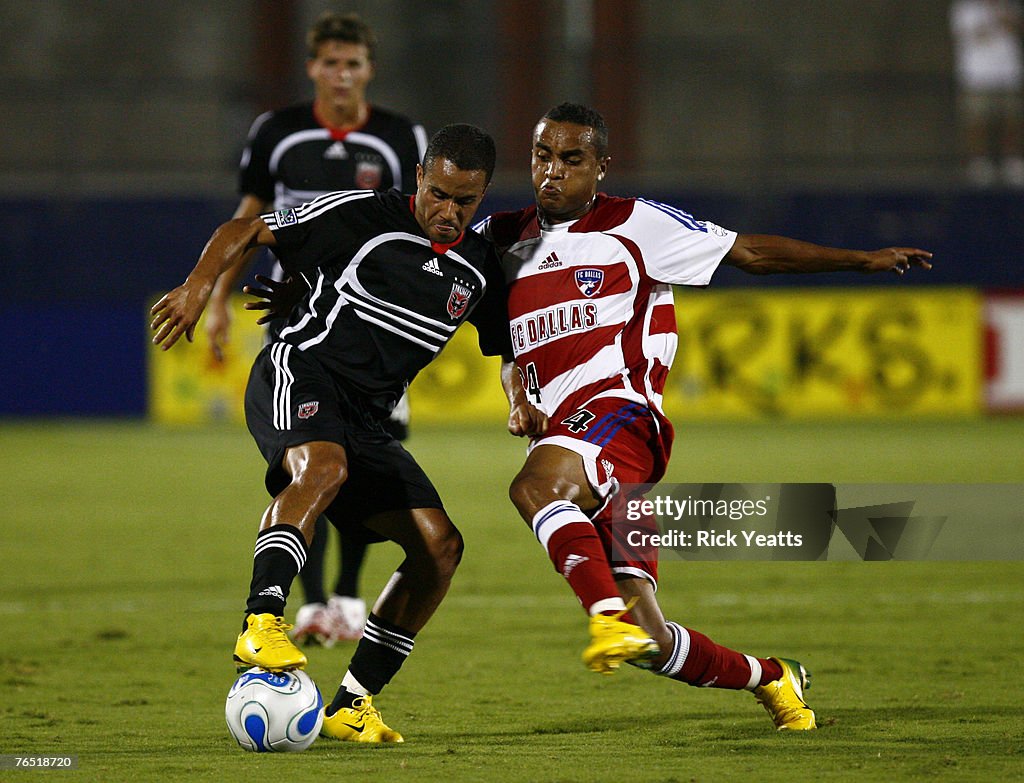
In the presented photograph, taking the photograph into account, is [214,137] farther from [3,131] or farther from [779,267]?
[779,267]

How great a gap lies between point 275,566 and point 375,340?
33.0 inches

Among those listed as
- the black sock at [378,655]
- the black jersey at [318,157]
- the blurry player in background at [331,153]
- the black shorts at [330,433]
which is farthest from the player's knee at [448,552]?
the black jersey at [318,157]

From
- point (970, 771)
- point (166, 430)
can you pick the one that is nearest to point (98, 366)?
point (166, 430)

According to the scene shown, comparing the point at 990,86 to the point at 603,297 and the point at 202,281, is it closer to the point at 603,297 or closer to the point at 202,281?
the point at 603,297

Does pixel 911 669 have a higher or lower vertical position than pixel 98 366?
higher

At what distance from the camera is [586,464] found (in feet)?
14.6

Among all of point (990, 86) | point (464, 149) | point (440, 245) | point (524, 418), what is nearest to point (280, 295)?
point (440, 245)

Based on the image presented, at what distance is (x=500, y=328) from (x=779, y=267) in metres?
0.88

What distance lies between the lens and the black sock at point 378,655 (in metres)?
4.69

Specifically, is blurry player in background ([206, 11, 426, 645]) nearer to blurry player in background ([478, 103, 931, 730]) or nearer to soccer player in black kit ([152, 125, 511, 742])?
soccer player in black kit ([152, 125, 511, 742])

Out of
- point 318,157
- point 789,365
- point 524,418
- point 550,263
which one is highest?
point 318,157

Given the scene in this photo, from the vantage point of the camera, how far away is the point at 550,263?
15.5 ft

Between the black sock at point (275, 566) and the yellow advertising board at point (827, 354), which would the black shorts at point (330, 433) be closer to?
the black sock at point (275, 566)

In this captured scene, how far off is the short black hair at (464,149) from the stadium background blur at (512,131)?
12.8 meters
